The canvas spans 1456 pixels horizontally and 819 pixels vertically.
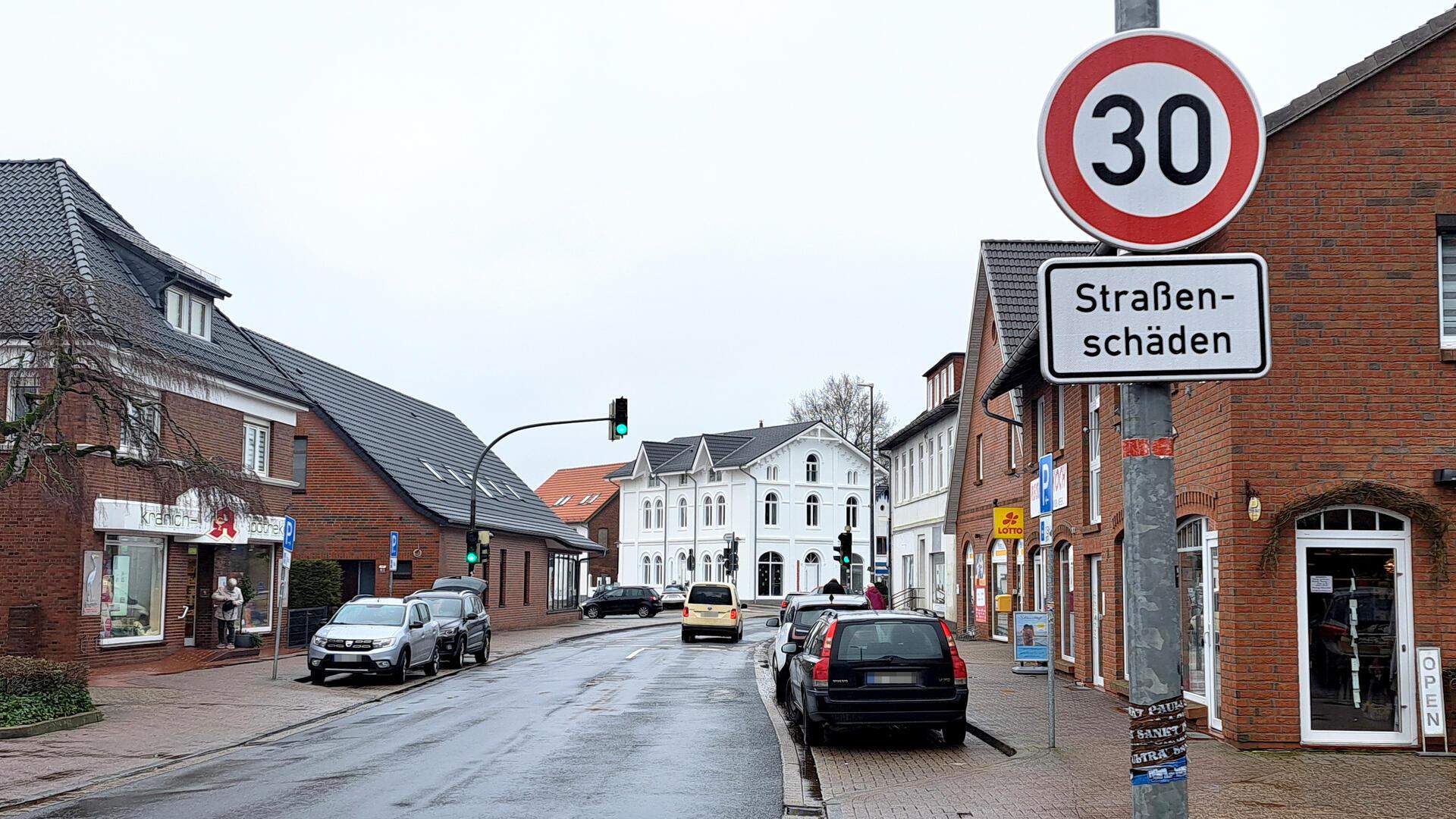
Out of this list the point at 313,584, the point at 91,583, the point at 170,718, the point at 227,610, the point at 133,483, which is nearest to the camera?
the point at 170,718

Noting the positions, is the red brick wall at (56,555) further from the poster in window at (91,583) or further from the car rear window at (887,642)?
the car rear window at (887,642)

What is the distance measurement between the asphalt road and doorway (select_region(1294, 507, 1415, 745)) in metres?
5.83

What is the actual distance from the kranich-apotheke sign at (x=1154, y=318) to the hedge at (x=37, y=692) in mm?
16616

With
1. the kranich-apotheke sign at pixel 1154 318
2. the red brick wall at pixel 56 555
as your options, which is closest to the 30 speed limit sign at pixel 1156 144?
the kranich-apotheke sign at pixel 1154 318

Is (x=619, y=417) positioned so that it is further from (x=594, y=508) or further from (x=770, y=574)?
(x=594, y=508)

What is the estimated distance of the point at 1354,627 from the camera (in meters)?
14.3

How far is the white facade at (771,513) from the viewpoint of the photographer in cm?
7831

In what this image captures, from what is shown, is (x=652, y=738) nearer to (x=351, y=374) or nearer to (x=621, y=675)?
(x=621, y=675)

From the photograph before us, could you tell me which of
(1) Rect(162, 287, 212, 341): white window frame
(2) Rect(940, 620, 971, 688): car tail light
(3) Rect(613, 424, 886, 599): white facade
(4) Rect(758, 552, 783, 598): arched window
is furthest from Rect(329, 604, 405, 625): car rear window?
(4) Rect(758, 552, 783, 598): arched window

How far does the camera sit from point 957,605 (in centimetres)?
3894

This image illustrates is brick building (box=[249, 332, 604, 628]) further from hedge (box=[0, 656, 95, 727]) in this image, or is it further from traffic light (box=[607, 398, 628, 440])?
hedge (box=[0, 656, 95, 727])

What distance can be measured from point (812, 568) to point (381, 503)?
41220 millimetres

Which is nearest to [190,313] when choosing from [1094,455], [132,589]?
[132,589]

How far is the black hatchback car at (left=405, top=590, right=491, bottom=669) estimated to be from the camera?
29.8m
